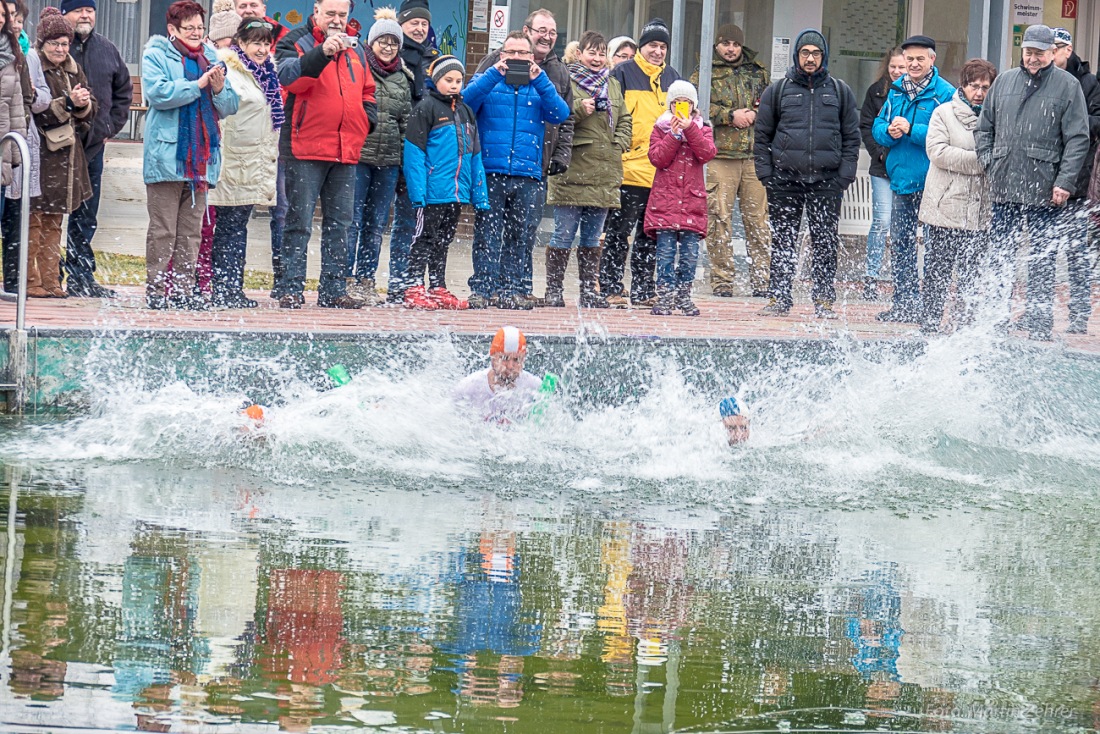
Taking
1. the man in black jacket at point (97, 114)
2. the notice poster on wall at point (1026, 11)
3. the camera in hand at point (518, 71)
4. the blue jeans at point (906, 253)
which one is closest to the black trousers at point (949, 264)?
the blue jeans at point (906, 253)

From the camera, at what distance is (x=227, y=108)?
482 inches

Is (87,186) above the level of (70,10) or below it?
below

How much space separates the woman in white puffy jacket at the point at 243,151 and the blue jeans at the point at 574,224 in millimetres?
2446

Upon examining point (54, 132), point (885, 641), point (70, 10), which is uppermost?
point (70, 10)

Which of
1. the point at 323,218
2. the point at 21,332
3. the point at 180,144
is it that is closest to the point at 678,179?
the point at 323,218

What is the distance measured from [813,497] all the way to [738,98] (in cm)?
682

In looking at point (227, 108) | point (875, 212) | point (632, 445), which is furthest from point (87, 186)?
point (875, 212)

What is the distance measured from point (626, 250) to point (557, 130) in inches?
64.1

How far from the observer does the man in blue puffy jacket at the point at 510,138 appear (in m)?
13.0

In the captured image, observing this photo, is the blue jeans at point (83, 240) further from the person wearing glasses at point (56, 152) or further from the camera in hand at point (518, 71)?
the camera in hand at point (518, 71)

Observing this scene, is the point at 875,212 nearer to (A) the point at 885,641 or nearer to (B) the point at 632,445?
(B) the point at 632,445

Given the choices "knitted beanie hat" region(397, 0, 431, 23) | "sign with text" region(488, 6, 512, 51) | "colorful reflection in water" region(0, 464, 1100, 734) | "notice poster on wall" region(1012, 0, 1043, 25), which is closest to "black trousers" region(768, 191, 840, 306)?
"knitted beanie hat" region(397, 0, 431, 23)

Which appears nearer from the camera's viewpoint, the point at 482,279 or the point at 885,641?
the point at 885,641

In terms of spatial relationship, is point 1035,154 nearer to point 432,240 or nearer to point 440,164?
point 440,164
